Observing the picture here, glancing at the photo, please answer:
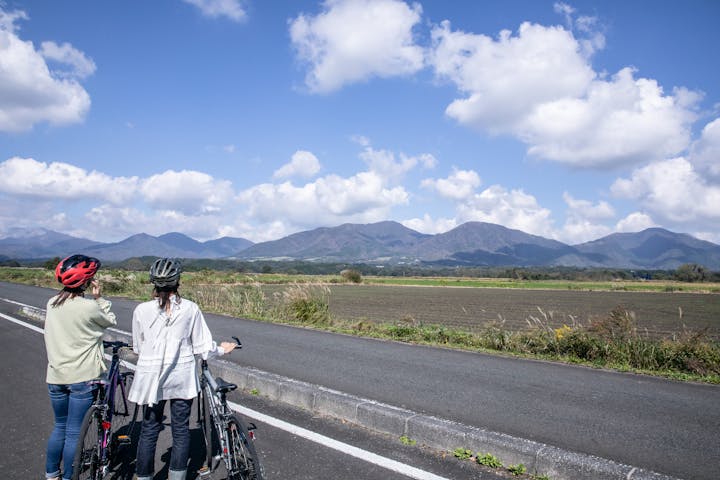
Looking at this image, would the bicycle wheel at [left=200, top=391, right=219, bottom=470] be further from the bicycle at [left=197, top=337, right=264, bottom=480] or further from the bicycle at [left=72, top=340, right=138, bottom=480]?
the bicycle at [left=72, top=340, right=138, bottom=480]

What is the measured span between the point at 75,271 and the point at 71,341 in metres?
0.52

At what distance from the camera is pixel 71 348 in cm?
326

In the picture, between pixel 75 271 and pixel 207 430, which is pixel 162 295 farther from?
pixel 207 430

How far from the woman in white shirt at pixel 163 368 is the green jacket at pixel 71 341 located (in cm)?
44

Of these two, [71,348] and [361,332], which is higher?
[71,348]

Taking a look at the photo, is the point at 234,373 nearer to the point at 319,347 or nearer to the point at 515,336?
the point at 319,347

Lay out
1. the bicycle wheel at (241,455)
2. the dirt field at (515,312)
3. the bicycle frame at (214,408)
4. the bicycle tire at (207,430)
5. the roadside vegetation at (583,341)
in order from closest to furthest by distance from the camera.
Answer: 1. the bicycle wheel at (241,455)
2. the bicycle frame at (214,408)
3. the bicycle tire at (207,430)
4. the roadside vegetation at (583,341)
5. the dirt field at (515,312)

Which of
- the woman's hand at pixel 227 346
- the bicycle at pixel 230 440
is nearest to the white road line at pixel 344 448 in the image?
the bicycle at pixel 230 440

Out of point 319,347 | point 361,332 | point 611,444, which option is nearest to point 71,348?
point 611,444

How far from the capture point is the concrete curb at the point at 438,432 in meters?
3.49

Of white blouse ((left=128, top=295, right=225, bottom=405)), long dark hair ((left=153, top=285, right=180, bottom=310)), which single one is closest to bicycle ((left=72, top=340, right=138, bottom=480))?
white blouse ((left=128, top=295, right=225, bottom=405))

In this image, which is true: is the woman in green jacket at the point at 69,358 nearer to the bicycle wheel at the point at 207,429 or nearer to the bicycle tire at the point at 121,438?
the bicycle tire at the point at 121,438

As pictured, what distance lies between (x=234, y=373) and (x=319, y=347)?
101 inches

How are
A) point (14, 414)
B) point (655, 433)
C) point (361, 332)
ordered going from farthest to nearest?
point (361, 332) < point (14, 414) < point (655, 433)
